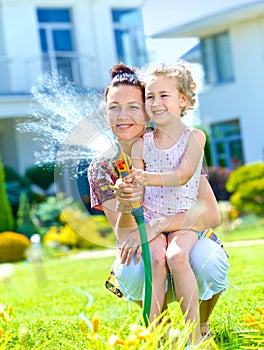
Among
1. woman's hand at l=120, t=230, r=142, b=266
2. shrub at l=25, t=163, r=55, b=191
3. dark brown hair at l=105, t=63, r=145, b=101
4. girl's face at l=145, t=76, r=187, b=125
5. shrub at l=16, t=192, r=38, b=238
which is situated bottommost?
shrub at l=16, t=192, r=38, b=238

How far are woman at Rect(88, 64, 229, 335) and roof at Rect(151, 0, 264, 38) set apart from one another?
18.0 metres

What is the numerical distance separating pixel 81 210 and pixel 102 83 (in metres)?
17.4

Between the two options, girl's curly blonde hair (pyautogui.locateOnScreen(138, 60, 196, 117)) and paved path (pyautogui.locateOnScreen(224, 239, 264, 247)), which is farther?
paved path (pyautogui.locateOnScreen(224, 239, 264, 247))

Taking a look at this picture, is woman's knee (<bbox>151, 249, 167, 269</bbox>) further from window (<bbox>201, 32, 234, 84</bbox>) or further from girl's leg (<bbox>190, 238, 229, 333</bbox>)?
window (<bbox>201, 32, 234, 84</bbox>)

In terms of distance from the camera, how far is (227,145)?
904 inches

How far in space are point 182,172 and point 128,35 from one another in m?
18.6

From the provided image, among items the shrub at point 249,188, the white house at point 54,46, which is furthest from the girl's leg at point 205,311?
the white house at point 54,46

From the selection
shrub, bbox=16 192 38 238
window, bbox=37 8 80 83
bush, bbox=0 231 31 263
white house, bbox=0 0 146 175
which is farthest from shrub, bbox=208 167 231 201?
bush, bbox=0 231 31 263

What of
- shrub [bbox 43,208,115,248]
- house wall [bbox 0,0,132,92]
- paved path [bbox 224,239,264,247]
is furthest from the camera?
house wall [bbox 0,0,132,92]

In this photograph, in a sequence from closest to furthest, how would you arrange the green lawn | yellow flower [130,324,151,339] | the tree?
yellow flower [130,324,151,339] < the green lawn < the tree

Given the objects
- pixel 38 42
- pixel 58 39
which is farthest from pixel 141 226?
pixel 58 39

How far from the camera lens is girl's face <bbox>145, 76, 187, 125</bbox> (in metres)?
3.23

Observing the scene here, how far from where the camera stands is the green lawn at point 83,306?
358 cm

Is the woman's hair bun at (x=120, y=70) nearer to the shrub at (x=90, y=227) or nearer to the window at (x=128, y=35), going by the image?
the shrub at (x=90, y=227)
